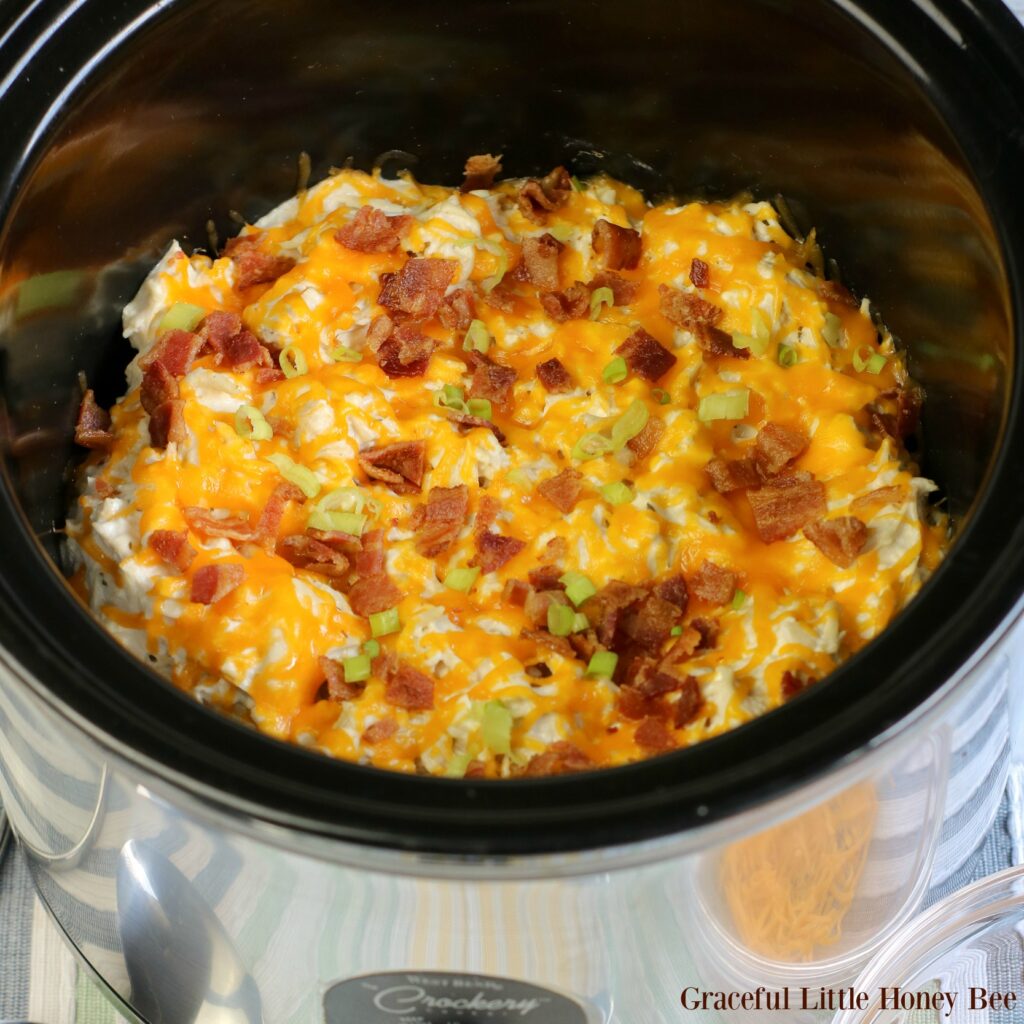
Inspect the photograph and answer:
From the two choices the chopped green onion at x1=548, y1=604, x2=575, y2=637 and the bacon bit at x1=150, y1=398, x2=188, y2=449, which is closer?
the chopped green onion at x1=548, y1=604, x2=575, y2=637

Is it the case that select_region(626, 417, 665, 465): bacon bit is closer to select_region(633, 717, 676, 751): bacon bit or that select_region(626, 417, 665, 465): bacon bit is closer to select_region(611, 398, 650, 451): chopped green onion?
select_region(611, 398, 650, 451): chopped green onion

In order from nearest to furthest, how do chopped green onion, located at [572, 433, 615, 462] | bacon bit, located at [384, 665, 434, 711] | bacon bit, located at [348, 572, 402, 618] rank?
bacon bit, located at [384, 665, 434, 711] < bacon bit, located at [348, 572, 402, 618] < chopped green onion, located at [572, 433, 615, 462]

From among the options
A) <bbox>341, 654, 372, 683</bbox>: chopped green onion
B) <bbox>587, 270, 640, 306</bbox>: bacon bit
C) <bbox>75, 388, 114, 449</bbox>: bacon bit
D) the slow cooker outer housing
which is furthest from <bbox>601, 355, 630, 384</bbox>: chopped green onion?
<bbox>75, 388, 114, 449</bbox>: bacon bit

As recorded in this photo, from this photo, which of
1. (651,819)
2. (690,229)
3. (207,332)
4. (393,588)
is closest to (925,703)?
(651,819)

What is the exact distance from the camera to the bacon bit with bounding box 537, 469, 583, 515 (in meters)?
1.38

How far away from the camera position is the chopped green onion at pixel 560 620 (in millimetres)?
1285

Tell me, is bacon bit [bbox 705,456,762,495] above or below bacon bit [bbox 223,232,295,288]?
below

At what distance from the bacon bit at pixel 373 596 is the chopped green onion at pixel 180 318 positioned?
16.1 inches

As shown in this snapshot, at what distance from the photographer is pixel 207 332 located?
5.02 feet

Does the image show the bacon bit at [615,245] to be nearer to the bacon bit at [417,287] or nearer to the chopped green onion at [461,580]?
the bacon bit at [417,287]

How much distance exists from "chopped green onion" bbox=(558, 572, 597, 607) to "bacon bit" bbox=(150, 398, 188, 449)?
442 millimetres

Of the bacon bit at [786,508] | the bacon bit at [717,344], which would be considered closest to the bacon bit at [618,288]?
the bacon bit at [717,344]

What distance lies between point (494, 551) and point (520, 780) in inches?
19.1

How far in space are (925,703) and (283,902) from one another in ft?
1.64
